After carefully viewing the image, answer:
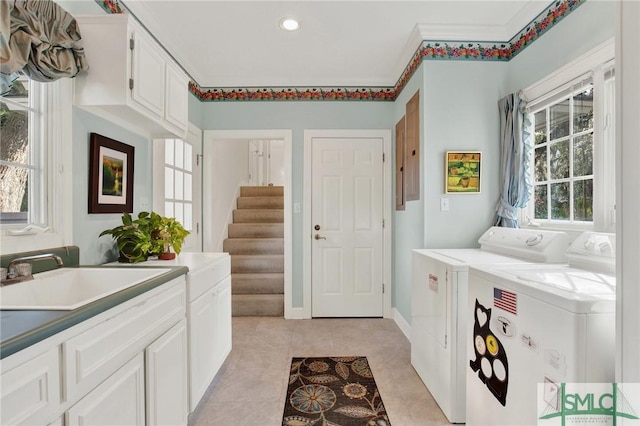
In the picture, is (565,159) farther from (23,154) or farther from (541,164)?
(23,154)

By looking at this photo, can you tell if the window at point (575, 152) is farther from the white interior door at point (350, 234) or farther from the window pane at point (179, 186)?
the window pane at point (179, 186)

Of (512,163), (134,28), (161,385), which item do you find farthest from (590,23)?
(161,385)

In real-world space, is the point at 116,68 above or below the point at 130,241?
above

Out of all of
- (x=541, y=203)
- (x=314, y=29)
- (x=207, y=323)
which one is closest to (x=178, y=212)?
(x=207, y=323)

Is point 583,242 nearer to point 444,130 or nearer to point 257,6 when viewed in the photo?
point 444,130

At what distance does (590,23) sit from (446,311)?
1.79m

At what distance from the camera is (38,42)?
124 centimetres

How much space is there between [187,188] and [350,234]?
1.78 metres

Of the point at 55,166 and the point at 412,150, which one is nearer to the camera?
the point at 55,166

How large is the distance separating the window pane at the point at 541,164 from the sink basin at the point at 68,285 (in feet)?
8.21

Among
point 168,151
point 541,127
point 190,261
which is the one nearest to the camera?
point 190,261

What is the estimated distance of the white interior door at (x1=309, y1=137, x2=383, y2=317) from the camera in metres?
3.36

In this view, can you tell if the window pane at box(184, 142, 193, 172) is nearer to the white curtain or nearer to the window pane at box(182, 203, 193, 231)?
the window pane at box(182, 203, 193, 231)

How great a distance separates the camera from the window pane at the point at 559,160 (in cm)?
194
